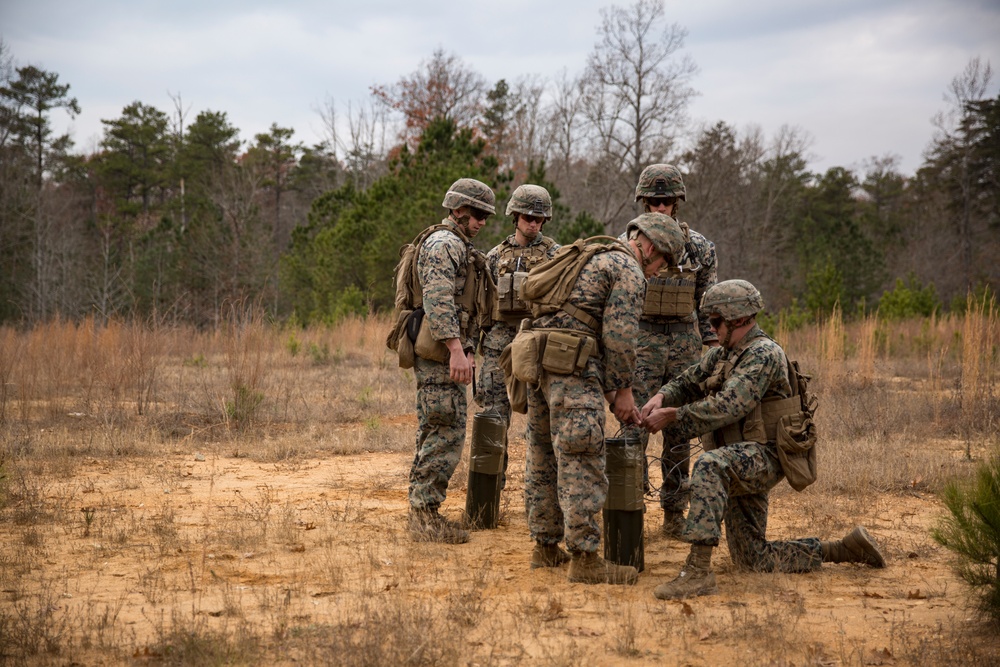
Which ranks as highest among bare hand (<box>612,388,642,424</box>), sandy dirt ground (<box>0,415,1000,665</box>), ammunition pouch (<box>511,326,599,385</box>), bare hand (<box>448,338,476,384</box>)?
ammunition pouch (<box>511,326,599,385</box>)

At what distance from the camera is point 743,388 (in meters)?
4.57

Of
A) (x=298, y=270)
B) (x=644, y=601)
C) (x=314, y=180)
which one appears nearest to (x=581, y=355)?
(x=644, y=601)

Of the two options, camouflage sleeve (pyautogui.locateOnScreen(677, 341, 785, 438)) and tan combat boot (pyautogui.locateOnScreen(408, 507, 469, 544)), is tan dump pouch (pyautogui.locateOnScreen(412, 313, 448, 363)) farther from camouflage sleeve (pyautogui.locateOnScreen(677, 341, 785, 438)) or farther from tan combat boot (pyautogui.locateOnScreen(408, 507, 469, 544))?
camouflage sleeve (pyautogui.locateOnScreen(677, 341, 785, 438))

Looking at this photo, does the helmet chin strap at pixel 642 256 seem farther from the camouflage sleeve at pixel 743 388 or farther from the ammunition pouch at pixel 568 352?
the camouflage sleeve at pixel 743 388

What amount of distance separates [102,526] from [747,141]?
34894 mm

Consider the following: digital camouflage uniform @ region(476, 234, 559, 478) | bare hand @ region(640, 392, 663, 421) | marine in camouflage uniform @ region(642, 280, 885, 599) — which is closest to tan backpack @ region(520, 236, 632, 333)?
bare hand @ region(640, 392, 663, 421)

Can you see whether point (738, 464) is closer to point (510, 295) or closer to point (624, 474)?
point (624, 474)

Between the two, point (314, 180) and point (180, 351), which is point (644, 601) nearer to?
point (180, 351)

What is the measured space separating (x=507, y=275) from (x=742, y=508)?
2175 millimetres

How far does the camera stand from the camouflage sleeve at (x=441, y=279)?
17.4ft

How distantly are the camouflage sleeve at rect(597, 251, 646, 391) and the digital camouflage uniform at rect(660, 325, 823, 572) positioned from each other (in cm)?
54

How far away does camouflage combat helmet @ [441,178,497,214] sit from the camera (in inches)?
220

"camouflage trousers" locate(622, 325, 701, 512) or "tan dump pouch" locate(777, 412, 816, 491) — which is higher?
"camouflage trousers" locate(622, 325, 701, 512)

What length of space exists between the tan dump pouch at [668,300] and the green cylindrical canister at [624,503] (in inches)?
42.7
